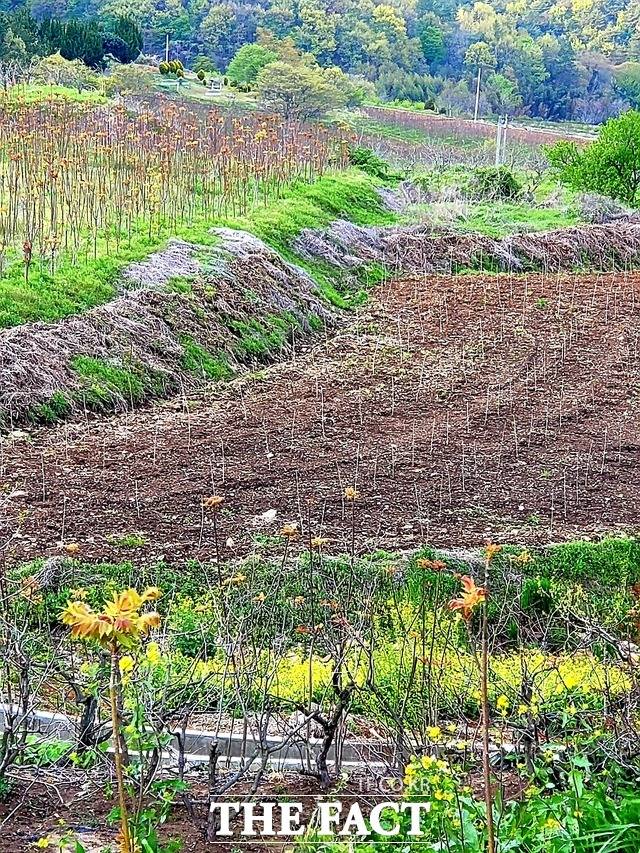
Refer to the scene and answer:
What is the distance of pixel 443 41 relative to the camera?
57.9 metres

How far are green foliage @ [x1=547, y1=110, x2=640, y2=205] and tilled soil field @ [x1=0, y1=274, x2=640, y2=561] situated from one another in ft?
25.8

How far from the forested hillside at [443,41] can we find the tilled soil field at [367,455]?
3089 centimetres

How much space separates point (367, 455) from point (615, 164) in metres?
12.1

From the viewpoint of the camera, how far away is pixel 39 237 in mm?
10102

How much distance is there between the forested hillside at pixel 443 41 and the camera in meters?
43.9

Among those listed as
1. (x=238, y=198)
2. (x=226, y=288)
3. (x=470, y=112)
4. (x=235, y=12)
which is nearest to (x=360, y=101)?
(x=235, y=12)

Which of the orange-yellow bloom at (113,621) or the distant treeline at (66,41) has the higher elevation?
the distant treeline at (66,41)

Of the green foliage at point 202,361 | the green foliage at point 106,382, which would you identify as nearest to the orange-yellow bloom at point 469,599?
the green foliage at point 106,382

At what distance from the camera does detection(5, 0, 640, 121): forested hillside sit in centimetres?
4391

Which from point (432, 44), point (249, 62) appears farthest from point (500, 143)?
point (432, 44)

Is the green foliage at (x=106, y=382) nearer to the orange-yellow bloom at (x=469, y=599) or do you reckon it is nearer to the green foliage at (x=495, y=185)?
the orange-yellow bloom at (x=469, y=599)

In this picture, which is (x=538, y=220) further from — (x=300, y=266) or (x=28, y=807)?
(x=28, y=807)

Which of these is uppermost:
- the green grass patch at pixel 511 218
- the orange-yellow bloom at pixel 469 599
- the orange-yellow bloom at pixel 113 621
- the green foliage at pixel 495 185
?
the orange-yellow bloom at pixel 469 599

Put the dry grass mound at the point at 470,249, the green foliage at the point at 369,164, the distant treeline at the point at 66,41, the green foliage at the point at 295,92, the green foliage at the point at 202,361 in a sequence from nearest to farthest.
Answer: the green foliage at the point at 202,361, the dry grass mound at the point at 470,249, the green foliage at the point at 369,164, the distant treeline at the point at 66,41, the green foliage at the point at 295,92
